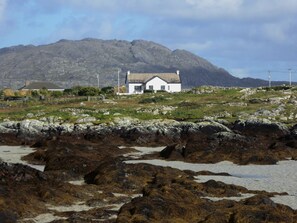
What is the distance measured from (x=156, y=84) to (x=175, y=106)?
39435 millimetres

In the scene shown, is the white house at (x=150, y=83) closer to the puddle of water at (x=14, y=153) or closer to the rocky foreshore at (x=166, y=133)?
the rocky foreshore at (x=166, y=133)

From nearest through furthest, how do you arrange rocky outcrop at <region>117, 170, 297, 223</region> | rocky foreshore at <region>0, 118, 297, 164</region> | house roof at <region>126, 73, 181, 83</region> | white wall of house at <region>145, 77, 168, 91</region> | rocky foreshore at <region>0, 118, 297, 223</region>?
rocky outcrop at <region>117, 170, 297, 223</region> < rocky foreshore at <region>0, 118, 297, 223</region> < rocky foreshore at <region>0, 118, 297, 164</region> < white wall of house at <region>145, 77, 168, 91</region> < house roof at <region>126, 73, 181, 83</region>

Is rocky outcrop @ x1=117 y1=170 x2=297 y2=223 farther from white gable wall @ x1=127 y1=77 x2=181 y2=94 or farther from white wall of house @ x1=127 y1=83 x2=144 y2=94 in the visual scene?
white wall of house @ x1=127 y1=83 x2=144 y2=94

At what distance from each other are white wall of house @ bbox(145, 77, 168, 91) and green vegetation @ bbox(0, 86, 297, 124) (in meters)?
23.3

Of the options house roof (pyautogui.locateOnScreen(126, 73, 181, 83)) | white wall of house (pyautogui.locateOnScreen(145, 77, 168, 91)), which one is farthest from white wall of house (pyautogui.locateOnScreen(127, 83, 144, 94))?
white wall of house (pyautogui.locateOnScreen(145, 77, 168, 91))

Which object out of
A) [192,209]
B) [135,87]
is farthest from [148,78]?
[192,209]

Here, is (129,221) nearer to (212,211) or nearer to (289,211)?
(212,211)

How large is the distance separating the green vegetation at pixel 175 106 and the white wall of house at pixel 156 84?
23.3 m

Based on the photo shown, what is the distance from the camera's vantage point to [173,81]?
10950 centimetres

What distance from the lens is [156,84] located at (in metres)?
107

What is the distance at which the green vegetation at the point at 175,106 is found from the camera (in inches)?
2323

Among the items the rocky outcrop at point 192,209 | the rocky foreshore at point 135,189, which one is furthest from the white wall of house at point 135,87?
the rocky outcrop at point 192,209

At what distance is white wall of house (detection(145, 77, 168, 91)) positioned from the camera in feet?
350

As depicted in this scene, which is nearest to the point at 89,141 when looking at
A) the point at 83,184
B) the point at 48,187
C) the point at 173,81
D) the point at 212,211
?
the point at 83,184
